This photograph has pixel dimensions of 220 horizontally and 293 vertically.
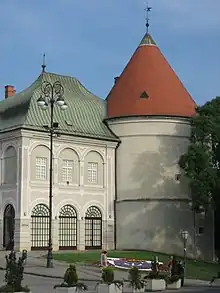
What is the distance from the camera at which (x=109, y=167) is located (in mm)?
51156

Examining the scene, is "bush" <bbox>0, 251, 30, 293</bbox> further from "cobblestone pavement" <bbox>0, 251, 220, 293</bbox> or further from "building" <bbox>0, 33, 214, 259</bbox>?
"building" <bbox>0, 33, 214, 259</bbox>

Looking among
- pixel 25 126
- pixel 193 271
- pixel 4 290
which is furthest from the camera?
pixel 25 126

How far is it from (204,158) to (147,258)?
9.08 meters

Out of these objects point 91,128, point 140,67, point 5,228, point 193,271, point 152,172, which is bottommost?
point 193,271

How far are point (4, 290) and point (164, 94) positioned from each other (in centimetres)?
3583

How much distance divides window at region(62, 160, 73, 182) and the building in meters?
0.10

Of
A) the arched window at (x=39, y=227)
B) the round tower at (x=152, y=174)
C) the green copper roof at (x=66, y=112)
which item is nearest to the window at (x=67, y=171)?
the green copper roof at (x=66, y=112)

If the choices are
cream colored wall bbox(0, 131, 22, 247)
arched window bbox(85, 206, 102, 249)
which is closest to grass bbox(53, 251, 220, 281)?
arched window bbox(85, 206, 102, 249)

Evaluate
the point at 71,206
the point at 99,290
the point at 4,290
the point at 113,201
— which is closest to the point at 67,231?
the point at 71,206

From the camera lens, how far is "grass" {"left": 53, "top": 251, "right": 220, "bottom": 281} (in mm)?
39594

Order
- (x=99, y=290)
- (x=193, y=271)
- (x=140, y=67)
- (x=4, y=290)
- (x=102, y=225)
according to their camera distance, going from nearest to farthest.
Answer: (x=4, y=290), (x=99, y=290), (x=193, y=271), (x=102, y=225), (x=140, y=67)

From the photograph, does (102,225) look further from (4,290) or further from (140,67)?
(4,290)

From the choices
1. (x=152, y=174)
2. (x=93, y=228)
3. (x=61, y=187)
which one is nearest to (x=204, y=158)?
(x=152, y=174)

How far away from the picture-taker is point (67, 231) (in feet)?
156
